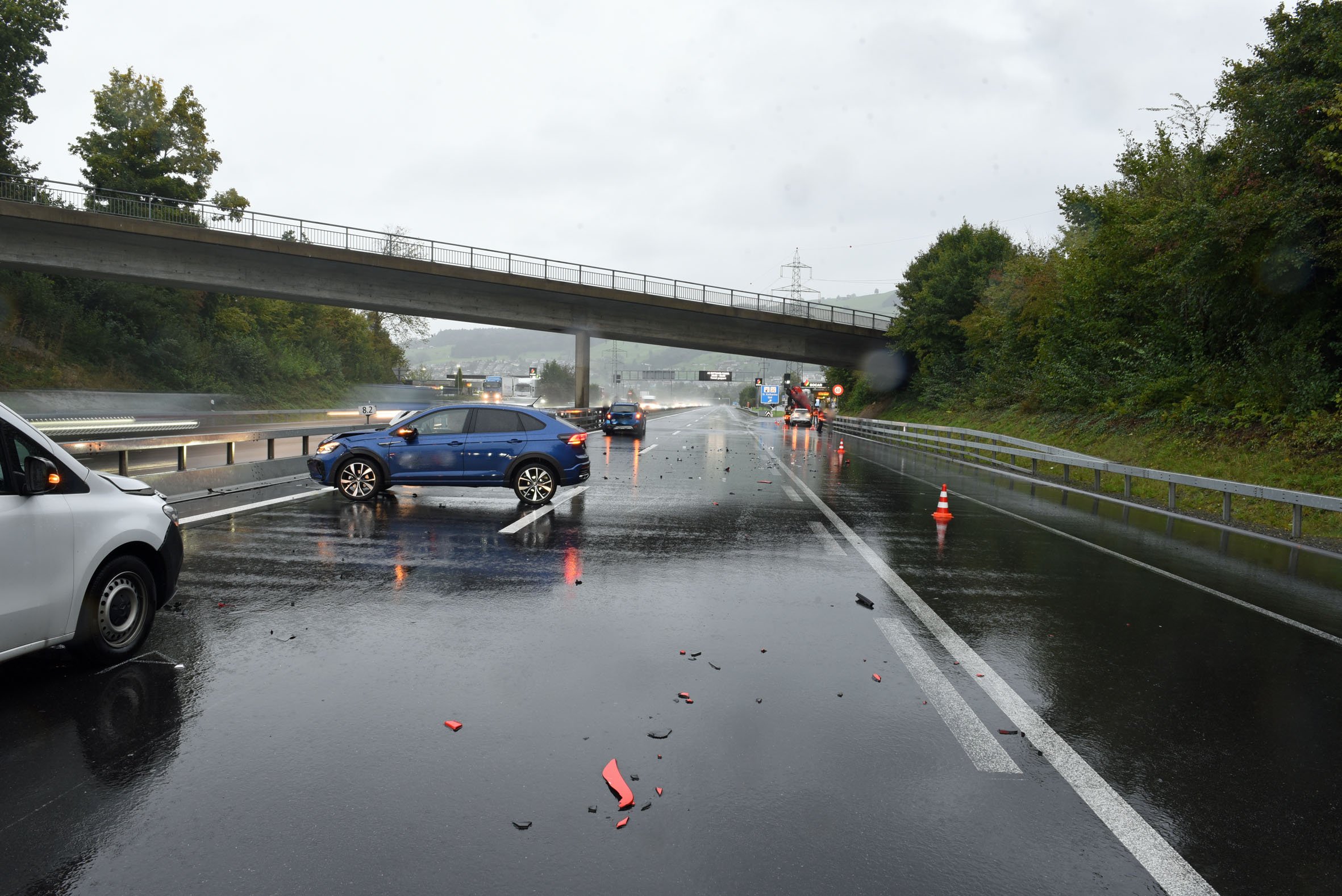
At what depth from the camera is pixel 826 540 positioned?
11812 millimetres

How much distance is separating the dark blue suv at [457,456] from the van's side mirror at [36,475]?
942 cm

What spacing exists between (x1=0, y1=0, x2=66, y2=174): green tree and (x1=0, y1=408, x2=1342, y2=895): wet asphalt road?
53.4 metres

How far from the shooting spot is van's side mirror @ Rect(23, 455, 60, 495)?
507cm

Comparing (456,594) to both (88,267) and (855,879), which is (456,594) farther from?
(88,267)

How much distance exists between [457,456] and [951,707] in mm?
10806

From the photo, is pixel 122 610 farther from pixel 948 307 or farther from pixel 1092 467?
pixel 948 307

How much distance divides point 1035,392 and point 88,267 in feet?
137

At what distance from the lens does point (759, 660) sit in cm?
620

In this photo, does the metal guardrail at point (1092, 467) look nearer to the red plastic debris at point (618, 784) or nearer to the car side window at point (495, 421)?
the car side window at point (495, 421)

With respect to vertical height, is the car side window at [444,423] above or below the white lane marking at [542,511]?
above

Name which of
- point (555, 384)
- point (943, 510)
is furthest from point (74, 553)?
point (555, 384)

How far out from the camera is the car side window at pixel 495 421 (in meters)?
14.9

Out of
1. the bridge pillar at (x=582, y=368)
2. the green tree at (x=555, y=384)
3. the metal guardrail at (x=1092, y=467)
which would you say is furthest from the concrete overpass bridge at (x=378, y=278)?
the green tree at (x=555, y=384)

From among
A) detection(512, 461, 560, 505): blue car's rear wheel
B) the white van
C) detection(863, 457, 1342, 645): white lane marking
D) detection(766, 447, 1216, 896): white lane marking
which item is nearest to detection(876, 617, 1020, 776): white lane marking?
detection(766, 447, 1216, 896): white lane marking
